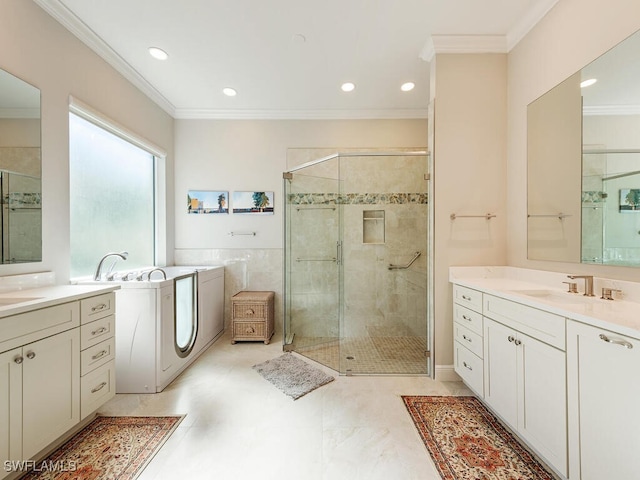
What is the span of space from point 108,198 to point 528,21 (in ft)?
12.8

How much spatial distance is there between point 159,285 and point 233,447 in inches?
49.9

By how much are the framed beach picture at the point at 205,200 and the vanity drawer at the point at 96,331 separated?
191 cm

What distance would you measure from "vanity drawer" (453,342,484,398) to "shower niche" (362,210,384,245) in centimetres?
141

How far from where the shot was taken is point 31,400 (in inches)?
49.7

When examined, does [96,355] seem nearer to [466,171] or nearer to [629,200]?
[466,171]

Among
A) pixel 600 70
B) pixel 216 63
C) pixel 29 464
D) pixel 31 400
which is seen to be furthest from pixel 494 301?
pixel 216 63

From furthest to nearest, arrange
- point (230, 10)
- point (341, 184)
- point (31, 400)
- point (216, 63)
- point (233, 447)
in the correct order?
point (341, 184), point (216, 63), point (230, 10), point (233, 447), point (31, 400)

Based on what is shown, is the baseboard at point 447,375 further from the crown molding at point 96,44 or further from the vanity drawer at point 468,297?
the crown molding at point 96,44

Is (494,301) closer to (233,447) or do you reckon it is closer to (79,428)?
(233,447)

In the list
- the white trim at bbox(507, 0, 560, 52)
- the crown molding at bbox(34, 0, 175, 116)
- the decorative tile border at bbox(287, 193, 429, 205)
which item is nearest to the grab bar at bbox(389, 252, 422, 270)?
the decorative tile border at bbox(287, 193, 429, 205)

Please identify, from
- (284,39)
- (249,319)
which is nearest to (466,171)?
(284,39)

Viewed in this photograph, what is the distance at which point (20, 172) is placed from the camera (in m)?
1.66

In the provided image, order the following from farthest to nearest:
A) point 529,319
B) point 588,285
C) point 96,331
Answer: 1. point 96,331
2. point 588,285
3. point 529,319

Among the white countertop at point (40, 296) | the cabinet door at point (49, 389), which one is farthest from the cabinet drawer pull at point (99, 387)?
the white countertop at point (40, 296)
